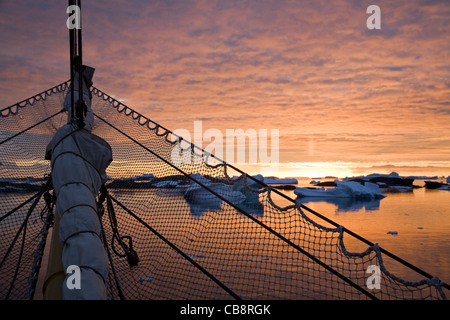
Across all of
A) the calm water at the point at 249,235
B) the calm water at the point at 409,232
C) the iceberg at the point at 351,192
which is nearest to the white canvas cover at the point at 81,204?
the calm water at the point at 249,235

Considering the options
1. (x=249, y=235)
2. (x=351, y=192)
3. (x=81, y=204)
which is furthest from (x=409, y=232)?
(x=81, y=204)

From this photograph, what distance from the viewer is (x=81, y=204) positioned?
2.04 meters

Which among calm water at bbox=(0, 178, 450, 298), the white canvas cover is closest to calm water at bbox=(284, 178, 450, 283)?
calm water at bbox=(0, 178, 450, 298)

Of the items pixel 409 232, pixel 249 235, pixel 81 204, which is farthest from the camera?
pixel 409 232

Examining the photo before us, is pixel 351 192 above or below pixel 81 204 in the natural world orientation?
below

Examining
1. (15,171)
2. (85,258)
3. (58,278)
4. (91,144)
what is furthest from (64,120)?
(85,258)

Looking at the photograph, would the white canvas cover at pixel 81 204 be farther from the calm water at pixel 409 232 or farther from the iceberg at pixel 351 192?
the iceberg at pixel 351 192

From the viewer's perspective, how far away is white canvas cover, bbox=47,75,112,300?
1.65m

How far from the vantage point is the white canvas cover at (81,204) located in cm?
165

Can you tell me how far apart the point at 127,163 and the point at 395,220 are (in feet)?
38.1

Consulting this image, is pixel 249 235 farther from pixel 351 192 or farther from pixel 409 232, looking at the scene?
pixel 351 192

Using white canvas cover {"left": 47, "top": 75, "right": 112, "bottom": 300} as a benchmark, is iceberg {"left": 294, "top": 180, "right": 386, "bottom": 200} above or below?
below

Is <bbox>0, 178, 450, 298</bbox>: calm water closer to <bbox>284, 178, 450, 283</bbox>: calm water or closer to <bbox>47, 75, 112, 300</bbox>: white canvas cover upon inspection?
<bbox>284, 178, 450, 283</bbox>: calm water
